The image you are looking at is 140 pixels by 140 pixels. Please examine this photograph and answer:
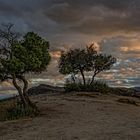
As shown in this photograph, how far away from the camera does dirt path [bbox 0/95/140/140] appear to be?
2322cm

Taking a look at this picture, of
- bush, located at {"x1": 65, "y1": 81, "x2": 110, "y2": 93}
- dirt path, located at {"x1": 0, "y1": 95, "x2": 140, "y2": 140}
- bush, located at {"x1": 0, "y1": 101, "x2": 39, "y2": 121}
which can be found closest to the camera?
dirt path, located at {"x1": 0, "y1": 95, "x2": 140, "y2": 140}

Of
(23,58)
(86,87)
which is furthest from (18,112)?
(86,87)

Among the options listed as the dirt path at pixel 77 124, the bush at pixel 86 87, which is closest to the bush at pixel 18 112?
the dirt path at pixel 77 124

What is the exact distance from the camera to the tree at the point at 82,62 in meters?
63.7

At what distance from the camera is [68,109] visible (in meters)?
36.2

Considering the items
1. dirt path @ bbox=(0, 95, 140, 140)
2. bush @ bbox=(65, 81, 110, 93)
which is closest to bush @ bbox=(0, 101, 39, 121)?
dirt path @ bbox=(0, 95, 140, 140)

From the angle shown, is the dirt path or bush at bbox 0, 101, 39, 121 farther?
bush at bbox 0, 101, 39, 121

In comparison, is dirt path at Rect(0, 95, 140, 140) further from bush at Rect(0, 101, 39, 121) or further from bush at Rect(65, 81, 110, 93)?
bush at Rect(65, 81, 110, 93)

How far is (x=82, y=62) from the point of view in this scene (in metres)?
64.0

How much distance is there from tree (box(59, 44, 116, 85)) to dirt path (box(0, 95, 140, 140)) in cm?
2345

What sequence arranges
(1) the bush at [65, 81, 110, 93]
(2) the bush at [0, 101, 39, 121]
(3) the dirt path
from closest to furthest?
(3) the dirt path
(2) the bush at [0, 101, 39, 121]
(1) the bush at [65, 81, 110, 93]

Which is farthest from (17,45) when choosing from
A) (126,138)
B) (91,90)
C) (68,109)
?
(91,90)

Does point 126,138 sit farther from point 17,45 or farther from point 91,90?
point 91,90

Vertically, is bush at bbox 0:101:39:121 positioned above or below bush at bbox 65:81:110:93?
below
